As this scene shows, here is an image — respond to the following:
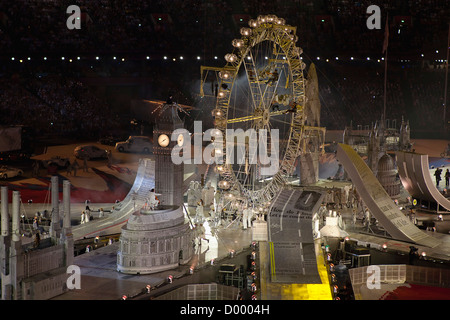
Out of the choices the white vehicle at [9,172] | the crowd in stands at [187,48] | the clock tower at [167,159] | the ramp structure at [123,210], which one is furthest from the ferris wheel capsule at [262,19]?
the crowd in stands at [187,48]

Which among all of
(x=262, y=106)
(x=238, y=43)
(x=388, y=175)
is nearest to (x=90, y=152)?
(x=262, y=106)

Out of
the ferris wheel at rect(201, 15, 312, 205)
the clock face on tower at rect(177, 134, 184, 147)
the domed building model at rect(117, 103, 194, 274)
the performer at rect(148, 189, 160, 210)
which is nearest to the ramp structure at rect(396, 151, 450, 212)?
the ferris wheel at rect(201, 15, 312, 205)

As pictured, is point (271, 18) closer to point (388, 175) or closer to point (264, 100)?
point (264, 100)

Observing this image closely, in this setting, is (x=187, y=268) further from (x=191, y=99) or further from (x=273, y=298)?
(x=191, y=99)

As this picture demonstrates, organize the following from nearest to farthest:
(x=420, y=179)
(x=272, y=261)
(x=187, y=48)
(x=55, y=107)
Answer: (x=272, y=261), (x=420, y=179), (x=55, y=107), (x=187, y=48)

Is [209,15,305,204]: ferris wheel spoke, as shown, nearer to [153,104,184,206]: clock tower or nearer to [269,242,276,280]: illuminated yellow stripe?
[153,104,184,206]: clock tower

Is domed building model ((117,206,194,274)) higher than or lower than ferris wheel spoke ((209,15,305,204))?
lower

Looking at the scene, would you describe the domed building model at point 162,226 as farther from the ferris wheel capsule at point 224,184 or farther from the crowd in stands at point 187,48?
the crowd in stands at point 187,48

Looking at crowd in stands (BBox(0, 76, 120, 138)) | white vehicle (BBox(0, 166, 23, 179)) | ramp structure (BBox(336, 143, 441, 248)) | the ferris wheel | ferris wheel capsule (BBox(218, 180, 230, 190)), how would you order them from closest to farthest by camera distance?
ramp structure (BBox(336, 143, 441, 248)), the ferris wheel, ferris wheel capsule (BBox(218, 180, 230, 190)), white vehicle (BBox(0, 166, 23, 179)), crowd in stands (BBox(0, 76, 120, 138))
